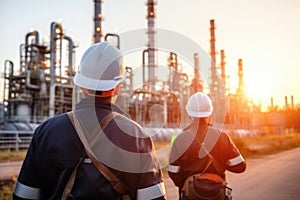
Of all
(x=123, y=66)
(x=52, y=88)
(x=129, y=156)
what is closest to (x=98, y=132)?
(x=129, y=156)

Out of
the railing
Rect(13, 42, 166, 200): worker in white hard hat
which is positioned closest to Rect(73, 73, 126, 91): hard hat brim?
Rect(13, 42, 166, 200): worker in white hard hat

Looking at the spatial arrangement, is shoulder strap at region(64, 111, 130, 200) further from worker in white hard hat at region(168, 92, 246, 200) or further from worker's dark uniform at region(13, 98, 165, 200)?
worker in white hard hat at region(168, 92, 246, 200)

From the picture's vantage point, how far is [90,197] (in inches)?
66.6

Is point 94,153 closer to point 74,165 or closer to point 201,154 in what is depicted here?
point 74,165

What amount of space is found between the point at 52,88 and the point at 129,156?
25.5 metres

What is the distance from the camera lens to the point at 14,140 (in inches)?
816

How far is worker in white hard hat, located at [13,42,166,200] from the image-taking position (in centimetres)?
173

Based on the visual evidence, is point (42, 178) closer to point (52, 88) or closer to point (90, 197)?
point (90, 197)

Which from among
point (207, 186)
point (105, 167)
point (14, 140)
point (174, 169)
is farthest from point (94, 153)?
point (14, 140)

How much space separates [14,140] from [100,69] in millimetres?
20378

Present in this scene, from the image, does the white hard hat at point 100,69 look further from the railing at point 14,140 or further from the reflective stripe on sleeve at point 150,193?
the railing at point 14,140

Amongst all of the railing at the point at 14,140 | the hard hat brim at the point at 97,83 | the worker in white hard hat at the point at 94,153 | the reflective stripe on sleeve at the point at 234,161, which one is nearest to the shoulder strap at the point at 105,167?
the worker in white hard hat at the point at 94,153

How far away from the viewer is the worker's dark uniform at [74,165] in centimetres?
172

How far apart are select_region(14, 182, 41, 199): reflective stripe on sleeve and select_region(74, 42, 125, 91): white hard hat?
1.92 ft
